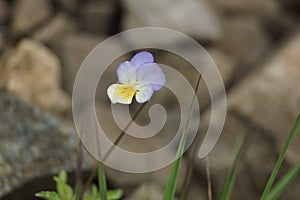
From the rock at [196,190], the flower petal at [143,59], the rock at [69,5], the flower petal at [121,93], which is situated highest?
the flower petal at [143,59]

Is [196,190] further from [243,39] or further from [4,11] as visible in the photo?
[4,11]

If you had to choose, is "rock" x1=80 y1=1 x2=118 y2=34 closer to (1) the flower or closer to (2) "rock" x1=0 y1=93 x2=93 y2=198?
(2) "rock" x1=0 y1=93 x2=93 y2=198

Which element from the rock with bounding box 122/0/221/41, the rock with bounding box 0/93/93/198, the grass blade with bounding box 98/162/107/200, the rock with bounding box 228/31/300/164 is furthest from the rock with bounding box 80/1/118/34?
the grass blade with bounding box 98/162/107/200

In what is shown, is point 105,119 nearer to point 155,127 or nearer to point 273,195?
point 155,127

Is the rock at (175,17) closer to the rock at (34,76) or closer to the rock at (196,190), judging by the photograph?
the rock at (34,76)

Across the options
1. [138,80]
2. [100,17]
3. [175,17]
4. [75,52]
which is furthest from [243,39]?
[138,80]

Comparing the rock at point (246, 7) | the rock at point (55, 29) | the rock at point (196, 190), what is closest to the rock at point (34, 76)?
the rock at point (55, 29)

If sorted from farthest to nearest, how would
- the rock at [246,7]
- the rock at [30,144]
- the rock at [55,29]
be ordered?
the rock at [246,7], the rock at [55,29], the rock at [30,144]
